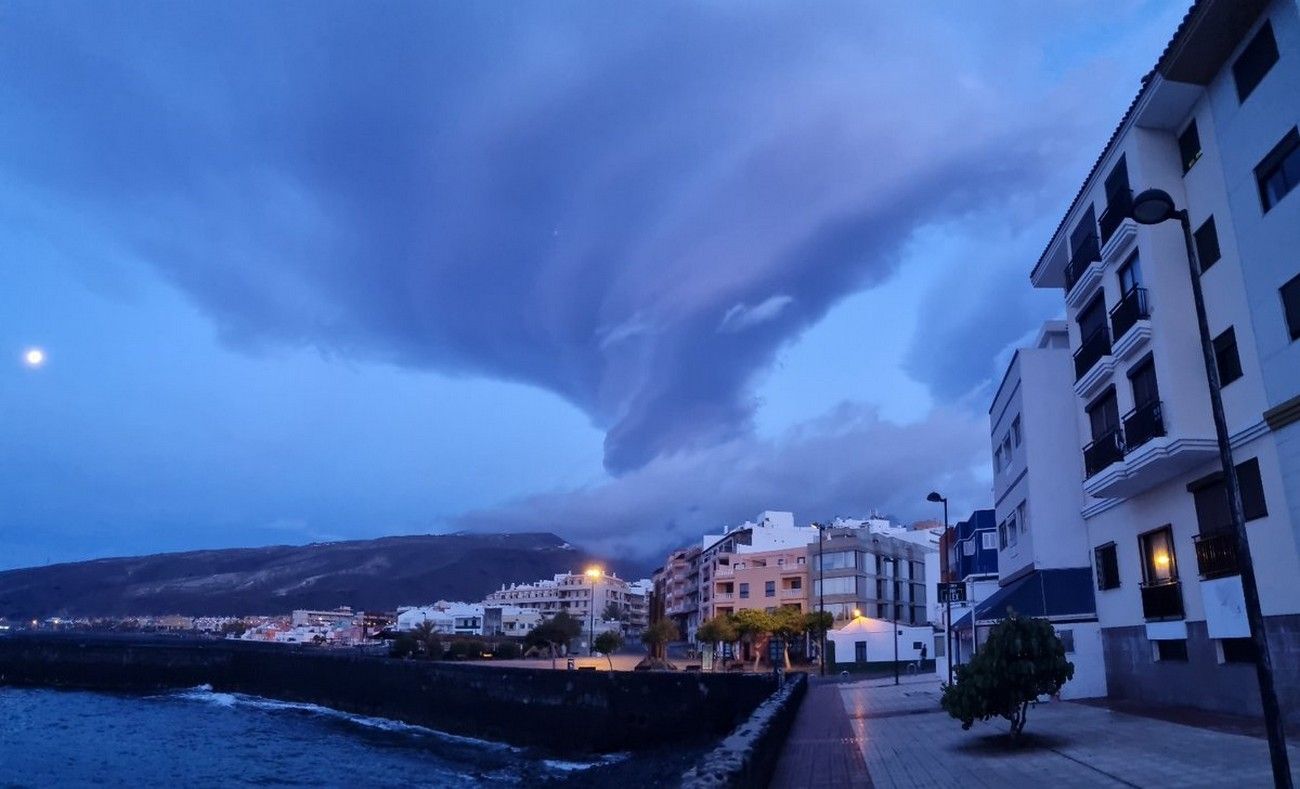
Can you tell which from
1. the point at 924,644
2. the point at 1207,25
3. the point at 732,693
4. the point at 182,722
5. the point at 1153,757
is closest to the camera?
A: the point at 1153,757

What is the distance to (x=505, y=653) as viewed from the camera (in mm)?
87938

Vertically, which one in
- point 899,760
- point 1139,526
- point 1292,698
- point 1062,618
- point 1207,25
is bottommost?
point 899,760

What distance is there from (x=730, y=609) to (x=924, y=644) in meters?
24.4

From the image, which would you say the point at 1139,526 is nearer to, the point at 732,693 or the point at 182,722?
the point at 732,693

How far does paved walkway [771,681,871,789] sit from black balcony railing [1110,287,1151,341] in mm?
12079

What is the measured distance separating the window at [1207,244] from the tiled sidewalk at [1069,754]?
9851mm

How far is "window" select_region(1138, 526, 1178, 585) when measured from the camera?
2016 centimetres

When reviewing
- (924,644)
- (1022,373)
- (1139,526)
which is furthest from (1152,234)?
(924,644)

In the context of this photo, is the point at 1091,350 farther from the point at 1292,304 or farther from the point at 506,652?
the point at 506,652

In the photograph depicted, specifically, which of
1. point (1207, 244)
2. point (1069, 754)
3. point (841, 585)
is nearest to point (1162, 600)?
point (1069, 754)

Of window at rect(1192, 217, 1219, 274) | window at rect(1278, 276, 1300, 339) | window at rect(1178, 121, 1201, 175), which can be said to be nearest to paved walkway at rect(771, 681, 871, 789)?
window at rect(1278, 276, 1300, 339)

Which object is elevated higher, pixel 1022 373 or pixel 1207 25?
pixel 1207 25

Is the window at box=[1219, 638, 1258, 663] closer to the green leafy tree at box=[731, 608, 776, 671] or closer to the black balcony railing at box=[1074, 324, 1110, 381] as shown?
the black balcony railing at box=[1074, 324, 1110, 381]

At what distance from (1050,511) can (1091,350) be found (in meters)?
6.34
